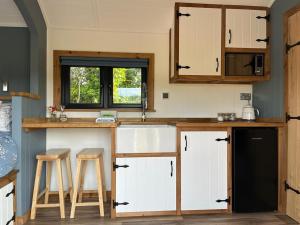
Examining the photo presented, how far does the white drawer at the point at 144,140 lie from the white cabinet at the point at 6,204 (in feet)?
3.31

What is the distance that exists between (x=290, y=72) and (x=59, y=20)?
110 inches

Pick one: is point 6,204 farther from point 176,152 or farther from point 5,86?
point 5,86

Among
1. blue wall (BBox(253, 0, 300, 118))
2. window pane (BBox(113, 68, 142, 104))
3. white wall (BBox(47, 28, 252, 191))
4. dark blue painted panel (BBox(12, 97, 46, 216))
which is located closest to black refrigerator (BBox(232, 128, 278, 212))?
blue wall (BBox(253, 0, 300, 118))

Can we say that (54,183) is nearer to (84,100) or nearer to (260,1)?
(84,100)

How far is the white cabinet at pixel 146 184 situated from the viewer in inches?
102

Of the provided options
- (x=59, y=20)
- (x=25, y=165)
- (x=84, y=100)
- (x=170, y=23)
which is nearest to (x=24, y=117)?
(x=25, y=165)

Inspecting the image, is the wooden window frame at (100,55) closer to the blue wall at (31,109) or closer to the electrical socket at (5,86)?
the blue wall at (31,109)

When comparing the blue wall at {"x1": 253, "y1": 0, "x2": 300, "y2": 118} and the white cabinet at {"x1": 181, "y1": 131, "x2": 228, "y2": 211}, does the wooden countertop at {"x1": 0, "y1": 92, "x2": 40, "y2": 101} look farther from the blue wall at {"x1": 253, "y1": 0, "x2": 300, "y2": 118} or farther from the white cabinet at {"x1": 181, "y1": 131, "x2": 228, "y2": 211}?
the blue wall at {"x1": 253, "y1": 0, "x2": 300, "y2": 118}

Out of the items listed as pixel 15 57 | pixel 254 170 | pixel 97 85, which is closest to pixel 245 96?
pixel 254 170

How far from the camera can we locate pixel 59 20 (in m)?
3.23

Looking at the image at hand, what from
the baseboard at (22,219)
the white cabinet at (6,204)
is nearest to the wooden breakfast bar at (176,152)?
the white cabinet at (6,204)

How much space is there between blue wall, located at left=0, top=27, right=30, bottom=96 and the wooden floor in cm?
167

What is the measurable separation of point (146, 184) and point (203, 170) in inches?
24.3

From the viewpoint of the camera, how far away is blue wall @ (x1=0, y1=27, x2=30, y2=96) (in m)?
3.25
